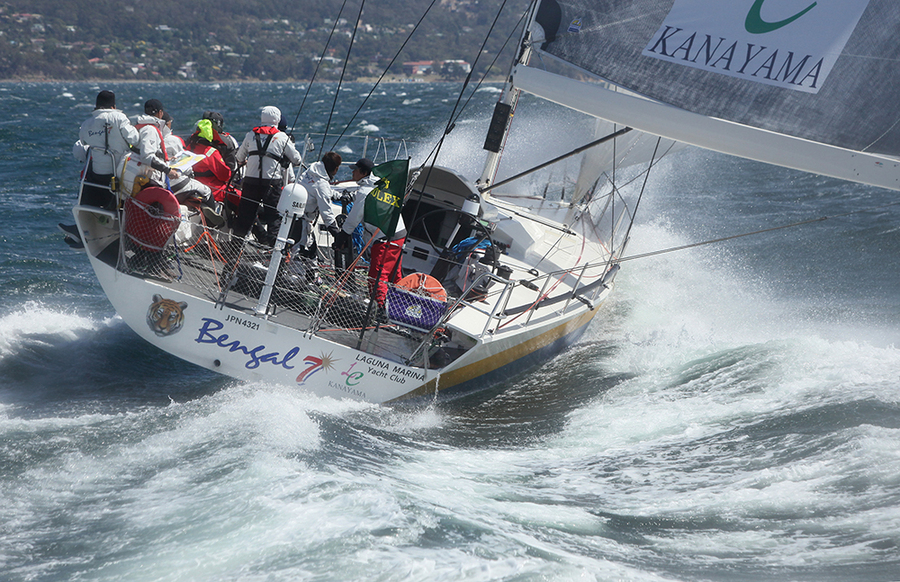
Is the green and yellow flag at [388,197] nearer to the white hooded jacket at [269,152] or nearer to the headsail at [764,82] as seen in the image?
the white hooded jacket at [269,152]

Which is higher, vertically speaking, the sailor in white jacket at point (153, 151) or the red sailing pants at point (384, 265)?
the sailor in white jacket at point (153, 151)

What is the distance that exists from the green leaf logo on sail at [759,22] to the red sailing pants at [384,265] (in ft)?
10.8

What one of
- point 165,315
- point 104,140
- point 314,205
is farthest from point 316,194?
point 104,140

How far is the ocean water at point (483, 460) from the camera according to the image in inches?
141

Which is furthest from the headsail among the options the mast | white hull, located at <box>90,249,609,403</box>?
white hull, located at <box>90,249,609,403</box>

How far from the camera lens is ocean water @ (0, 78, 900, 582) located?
357 cm

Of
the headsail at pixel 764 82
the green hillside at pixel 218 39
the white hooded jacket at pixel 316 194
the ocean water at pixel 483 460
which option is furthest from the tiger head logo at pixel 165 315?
the green hillside at pixel 218 39

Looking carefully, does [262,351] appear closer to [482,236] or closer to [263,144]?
[263,144]

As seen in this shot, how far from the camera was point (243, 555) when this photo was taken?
3.48m

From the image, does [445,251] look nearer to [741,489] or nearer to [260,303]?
[260,303]

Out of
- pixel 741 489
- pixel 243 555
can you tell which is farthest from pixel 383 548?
pixel 741 489

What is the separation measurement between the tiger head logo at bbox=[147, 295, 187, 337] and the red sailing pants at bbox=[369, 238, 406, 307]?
135 centimetres

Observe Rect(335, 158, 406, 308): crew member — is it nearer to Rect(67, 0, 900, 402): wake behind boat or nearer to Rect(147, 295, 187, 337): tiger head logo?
Rect(67, 0, 900, 402): wake behind boat

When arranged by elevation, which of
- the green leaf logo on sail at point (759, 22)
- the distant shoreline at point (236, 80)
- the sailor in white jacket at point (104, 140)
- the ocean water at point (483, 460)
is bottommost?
the ocean water at point (483, 460)
